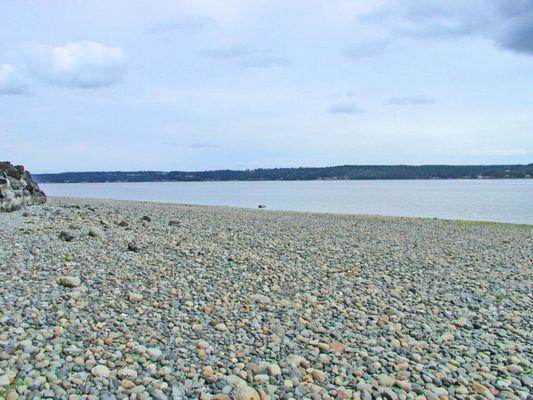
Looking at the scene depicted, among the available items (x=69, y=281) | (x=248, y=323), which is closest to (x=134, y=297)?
(x=69, y=281)

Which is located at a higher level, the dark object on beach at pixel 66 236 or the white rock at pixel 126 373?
the dark object on beach at pixel 66 236

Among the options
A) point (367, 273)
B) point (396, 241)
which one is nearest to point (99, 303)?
point (367, 273)

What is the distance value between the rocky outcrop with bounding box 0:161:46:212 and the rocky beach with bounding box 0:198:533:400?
8859 millimetres

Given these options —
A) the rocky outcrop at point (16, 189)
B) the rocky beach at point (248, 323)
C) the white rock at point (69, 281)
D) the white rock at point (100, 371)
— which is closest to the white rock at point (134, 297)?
the rocky beach at point (248, 323)

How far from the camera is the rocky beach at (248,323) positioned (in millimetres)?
5395

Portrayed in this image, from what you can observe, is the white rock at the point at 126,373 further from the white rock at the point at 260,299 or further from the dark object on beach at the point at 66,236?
the dark object on beach at the point at 66,236

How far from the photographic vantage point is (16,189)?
75.8 feet

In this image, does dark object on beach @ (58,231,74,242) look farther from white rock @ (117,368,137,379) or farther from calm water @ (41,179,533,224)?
calm water @ (41,179,533,224)

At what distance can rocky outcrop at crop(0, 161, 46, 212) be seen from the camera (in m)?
21.0

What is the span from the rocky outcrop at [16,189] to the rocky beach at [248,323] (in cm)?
886

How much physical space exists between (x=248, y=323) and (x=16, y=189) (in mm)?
19834

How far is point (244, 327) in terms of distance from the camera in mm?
7141

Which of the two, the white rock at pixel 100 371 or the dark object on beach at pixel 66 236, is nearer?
the white rock at pixel 100 371

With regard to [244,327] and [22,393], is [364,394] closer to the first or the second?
[244,327]
